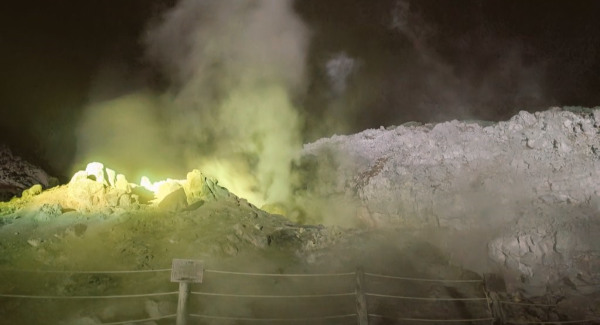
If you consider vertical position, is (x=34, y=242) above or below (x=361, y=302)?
above

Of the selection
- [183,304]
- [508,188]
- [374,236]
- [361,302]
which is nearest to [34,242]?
[183,304]

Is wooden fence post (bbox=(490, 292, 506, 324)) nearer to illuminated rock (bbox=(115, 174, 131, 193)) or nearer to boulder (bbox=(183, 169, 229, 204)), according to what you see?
boulder (bbox=(183, 169, 229, 204))

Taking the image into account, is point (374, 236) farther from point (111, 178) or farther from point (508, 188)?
point (111, 178)

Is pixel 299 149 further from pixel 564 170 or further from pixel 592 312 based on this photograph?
pixel 592 312

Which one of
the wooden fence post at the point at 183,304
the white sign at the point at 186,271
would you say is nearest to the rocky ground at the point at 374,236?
the wooden fence post at the point at 183,304

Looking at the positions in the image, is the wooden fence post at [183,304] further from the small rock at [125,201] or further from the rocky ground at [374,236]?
the small rock at [125,201]

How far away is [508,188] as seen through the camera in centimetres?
1320

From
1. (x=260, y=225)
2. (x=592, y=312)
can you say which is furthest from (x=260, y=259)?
(x=592, y=312)

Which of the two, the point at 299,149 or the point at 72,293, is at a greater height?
the point at 299,149

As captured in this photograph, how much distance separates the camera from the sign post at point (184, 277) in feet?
20.3

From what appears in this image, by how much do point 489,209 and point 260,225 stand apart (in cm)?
805

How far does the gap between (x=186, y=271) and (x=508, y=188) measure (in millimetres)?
11654

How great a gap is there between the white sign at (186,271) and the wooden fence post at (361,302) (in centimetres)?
307

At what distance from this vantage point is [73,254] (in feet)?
33.9
